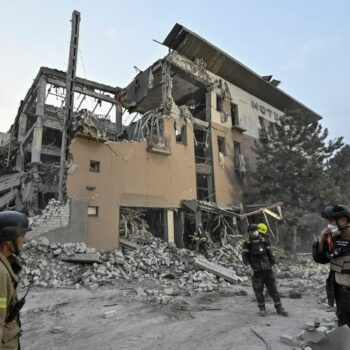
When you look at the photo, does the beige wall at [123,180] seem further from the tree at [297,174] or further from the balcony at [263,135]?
the balcony at [263,135]

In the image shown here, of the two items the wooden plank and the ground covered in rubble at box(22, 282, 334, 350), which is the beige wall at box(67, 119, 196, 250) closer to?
the wooden plank

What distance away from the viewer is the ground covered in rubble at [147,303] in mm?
5074

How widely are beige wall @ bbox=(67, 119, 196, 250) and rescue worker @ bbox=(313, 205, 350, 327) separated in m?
10.7

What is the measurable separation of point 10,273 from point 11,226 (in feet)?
1.08

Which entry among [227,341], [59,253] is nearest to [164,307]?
[227,341]

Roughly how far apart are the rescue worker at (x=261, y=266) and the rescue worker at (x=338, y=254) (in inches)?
118

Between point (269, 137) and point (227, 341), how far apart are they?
18888 millimetres

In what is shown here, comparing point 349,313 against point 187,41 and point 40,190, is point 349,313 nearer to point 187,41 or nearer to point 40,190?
point 40,190

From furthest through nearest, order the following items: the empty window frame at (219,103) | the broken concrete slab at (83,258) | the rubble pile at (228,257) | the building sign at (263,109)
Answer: the building sign at (263,109), the empty window frame at (219,103), the rubble pile at (228,257), the broken concrete slab at (83,258)

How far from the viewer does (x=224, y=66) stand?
2133cm

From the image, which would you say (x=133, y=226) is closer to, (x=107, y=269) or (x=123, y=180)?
(x=123, y=180)

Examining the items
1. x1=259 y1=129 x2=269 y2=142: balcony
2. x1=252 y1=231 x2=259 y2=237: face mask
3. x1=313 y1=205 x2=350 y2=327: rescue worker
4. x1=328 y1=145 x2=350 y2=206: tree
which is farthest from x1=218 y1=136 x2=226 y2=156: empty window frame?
x1=313 y1=205 x2=350 y2=327: rescue worker

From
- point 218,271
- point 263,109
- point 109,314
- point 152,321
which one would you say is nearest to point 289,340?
point 152,321

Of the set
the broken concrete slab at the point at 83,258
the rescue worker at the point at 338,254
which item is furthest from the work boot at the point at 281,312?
the broken concrete slab at the point at 83,258
